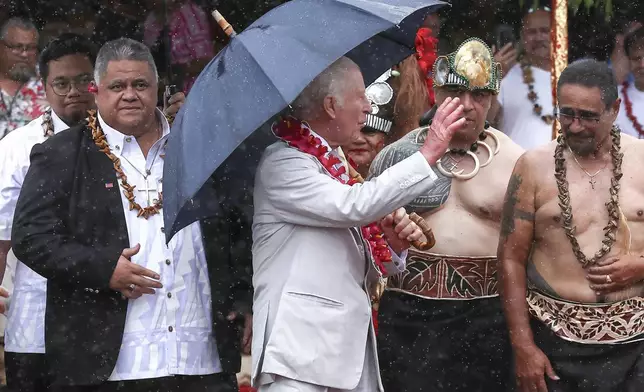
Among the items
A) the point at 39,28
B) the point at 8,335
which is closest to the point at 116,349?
the point at 8,335

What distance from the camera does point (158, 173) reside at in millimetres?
6125

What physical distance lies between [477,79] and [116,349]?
7.69 feet

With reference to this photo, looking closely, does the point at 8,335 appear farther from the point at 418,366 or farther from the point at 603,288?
the point at 603,288

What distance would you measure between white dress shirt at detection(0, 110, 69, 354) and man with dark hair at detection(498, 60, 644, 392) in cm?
229

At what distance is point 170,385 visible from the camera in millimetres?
5996

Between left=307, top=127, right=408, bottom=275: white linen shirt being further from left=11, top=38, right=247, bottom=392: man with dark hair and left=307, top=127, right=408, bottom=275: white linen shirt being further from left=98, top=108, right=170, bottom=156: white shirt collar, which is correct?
left=98, top=108, right=170, bottom=156: white shirt collar

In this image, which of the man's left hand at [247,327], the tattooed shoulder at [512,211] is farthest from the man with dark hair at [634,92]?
the man's left hand at [247,327]

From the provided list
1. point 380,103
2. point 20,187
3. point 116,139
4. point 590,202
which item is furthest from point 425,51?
point 20,187

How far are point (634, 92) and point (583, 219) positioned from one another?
2966mm

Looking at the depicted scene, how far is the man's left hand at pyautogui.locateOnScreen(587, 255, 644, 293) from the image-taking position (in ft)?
19.8

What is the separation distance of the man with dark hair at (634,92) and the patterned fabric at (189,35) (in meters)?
2.83

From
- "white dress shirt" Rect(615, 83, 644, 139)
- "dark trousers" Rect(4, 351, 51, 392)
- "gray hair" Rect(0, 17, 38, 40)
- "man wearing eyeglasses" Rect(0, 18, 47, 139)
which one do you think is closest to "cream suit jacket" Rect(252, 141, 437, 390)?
"dark trousers" Rect(4, 351, 51, 392)

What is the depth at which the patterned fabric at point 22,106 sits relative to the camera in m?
8.59

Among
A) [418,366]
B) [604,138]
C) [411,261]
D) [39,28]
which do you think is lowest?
[418,366]
